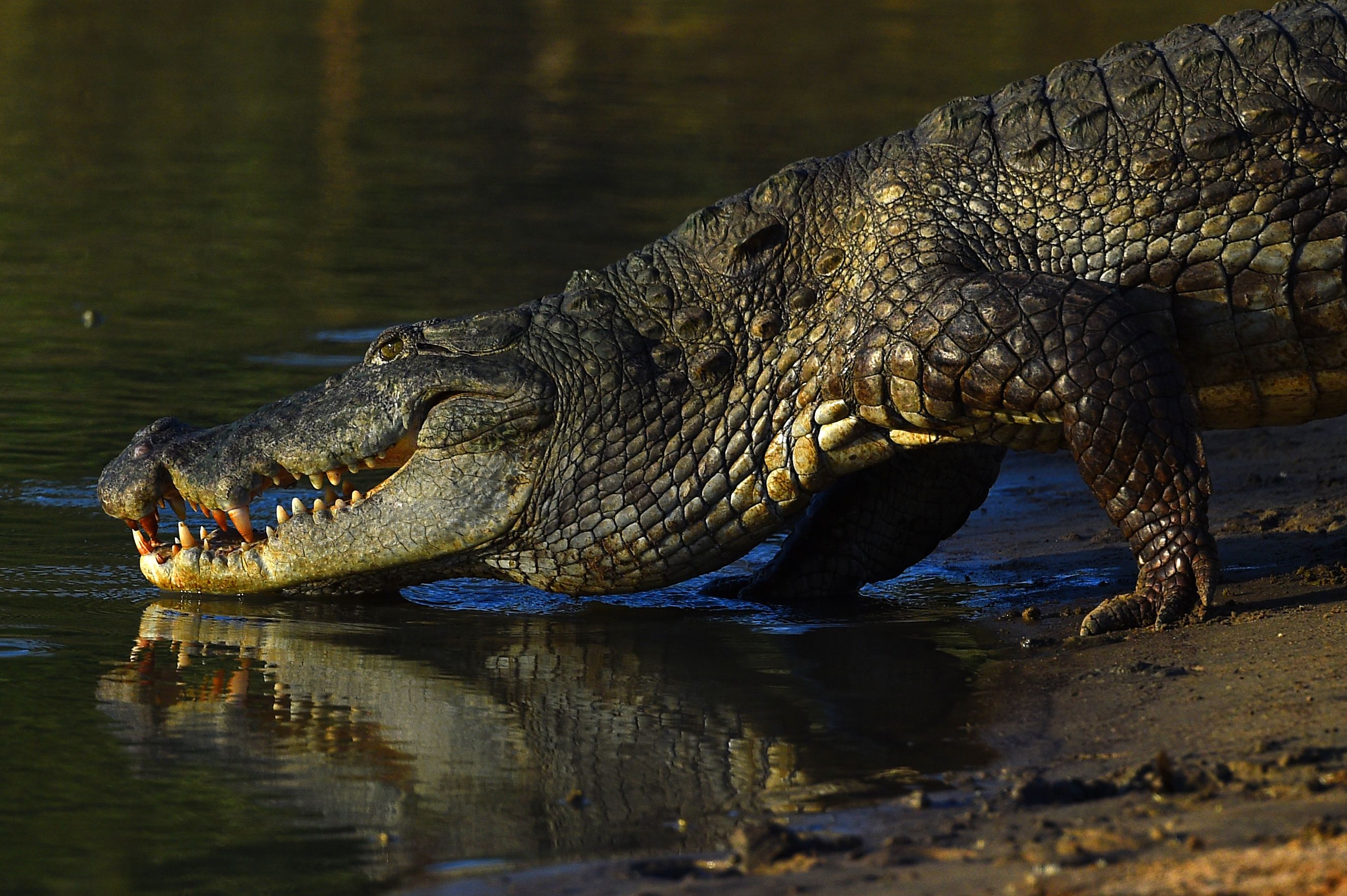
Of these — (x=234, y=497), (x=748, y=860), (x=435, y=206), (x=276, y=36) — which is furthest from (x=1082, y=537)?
(x=276, y=36)

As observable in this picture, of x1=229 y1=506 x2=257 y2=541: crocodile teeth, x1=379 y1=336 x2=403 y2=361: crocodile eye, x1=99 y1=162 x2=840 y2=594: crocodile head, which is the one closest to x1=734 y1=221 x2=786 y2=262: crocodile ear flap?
x1=99 y1=162 x2=840 y2=594: crocodile head

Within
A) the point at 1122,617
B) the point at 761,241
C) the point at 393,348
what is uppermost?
the point at 761,241

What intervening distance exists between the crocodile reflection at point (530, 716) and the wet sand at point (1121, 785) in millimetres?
185

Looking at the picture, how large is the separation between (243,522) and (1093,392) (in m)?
2.75

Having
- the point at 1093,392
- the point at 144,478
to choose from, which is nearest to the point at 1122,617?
the point at 1093,392

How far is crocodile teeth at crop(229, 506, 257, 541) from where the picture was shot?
559 cm

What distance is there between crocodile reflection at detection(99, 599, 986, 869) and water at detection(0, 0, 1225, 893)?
0.04 ft

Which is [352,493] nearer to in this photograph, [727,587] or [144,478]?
[144,478]

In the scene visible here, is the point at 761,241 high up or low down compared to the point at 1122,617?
up

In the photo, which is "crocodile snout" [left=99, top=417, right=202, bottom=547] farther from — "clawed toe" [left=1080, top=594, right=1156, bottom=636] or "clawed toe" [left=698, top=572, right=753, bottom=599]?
"clawed toe" [left=1080, top=594, right=1156, bottom=636]

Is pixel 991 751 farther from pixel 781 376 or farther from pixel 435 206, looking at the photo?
pixel 435 206

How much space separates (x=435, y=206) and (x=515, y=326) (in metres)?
8.04

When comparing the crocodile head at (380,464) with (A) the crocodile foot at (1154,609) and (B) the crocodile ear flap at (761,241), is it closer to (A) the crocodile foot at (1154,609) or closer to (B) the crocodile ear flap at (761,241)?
(B) the crocodile ear flap at (761,241)

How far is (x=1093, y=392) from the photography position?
190 inches
